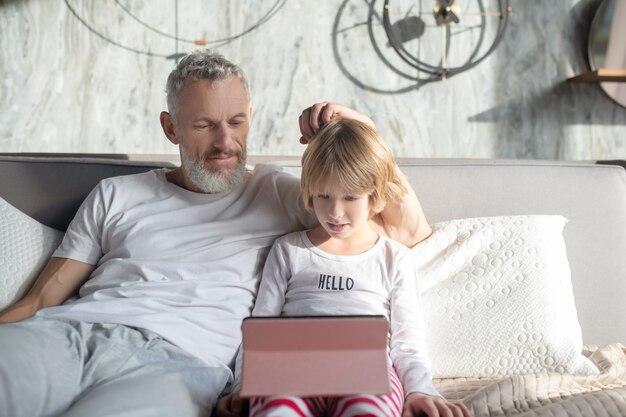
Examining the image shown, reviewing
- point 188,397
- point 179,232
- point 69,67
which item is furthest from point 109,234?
point 69,67

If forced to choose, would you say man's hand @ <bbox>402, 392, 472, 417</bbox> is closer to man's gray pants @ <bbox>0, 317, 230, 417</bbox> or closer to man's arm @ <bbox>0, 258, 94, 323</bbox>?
man's gray pants @ <bbox>0, 317, 230, 417</bbox>

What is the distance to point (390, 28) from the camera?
2801 millimetres

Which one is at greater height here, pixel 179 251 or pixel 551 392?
pixel 179 251

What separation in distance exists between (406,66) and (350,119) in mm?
1587

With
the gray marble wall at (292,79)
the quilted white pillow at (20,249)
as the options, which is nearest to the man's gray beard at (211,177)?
the quilted white pillow at (20,249)

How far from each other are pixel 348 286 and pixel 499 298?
391 mm

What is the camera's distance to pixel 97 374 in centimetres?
121

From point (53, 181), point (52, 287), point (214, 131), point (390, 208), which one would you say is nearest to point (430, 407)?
point (390, 208)

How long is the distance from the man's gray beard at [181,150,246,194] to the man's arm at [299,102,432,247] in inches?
6.6

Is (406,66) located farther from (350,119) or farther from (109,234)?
(109,234)

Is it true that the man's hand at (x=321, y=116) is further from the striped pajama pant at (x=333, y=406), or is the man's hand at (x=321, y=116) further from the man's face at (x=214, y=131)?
the striped pajama pant at (x=333, y=406)

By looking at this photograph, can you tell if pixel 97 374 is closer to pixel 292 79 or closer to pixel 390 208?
pixel 390 208

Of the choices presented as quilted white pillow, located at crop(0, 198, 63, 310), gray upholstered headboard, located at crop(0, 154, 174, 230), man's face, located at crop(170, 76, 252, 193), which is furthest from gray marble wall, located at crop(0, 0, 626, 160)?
man's face, located at crop(170, 76, 252, 193)

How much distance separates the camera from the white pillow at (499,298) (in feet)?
4.72
